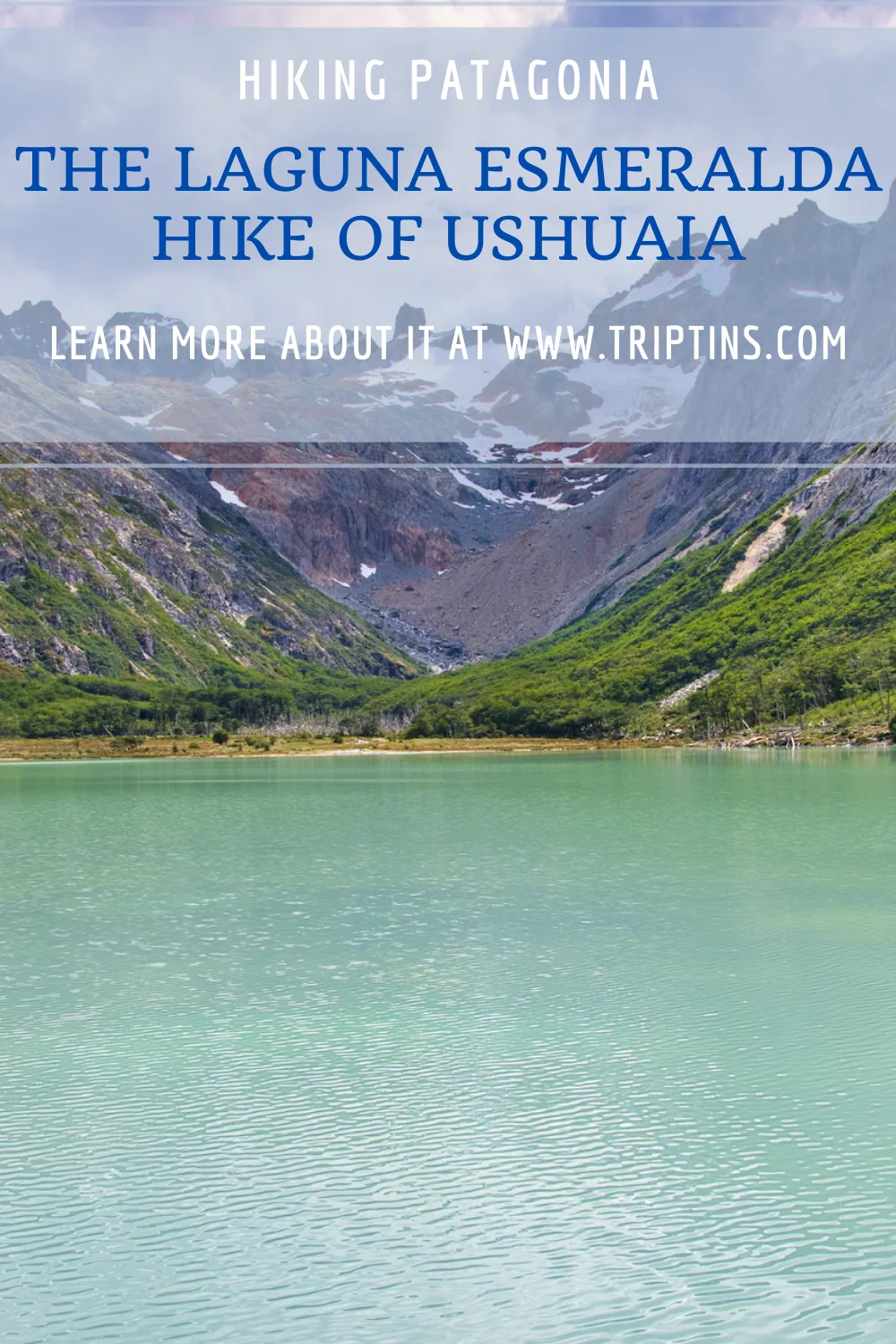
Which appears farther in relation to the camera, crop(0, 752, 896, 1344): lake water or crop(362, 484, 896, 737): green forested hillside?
crop(362, 484, 896, 737): green forested hillside

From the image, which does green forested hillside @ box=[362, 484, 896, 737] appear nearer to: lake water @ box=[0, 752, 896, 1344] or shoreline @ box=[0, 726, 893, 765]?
shoreline @ box=[0, 726, 893, 765]

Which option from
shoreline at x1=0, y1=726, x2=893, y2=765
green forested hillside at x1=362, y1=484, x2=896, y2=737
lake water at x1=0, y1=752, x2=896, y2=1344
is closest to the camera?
lake water at x1=0, y1=752, x2=896, y2=1344

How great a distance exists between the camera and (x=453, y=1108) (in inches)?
640

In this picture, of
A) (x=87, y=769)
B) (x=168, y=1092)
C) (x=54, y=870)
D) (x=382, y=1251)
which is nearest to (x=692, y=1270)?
(x=382, y=1251)

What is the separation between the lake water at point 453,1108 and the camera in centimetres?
1147

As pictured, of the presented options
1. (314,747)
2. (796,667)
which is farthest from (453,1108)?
(314,747)

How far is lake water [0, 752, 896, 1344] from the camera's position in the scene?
11.5 m

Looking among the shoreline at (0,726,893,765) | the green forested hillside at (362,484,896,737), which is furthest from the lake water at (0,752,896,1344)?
the shoreline at (0,726,893,765)

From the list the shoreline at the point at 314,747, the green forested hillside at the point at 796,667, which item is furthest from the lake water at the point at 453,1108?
the shoreline at the point at 314,747

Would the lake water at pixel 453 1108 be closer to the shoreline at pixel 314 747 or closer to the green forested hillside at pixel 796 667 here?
the green forested hillside at pixel 796 667

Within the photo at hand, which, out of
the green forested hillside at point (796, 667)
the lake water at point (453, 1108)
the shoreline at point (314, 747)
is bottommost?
the lake water at point (453, 1108)

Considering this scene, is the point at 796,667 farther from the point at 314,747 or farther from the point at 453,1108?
the point at 453,1108

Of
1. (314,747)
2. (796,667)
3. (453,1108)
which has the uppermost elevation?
(796,667)

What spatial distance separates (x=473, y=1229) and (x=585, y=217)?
119ft
